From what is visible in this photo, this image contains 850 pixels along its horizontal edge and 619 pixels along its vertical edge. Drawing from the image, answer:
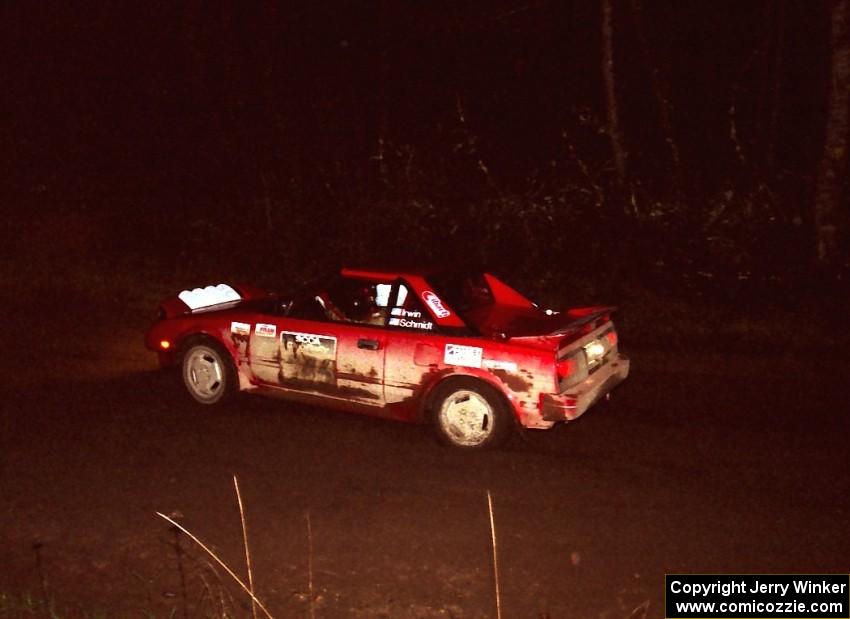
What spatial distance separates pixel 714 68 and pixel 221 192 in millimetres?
12347

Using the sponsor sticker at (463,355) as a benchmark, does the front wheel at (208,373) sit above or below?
below

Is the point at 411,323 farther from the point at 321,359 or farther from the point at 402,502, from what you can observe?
the point at 402,502

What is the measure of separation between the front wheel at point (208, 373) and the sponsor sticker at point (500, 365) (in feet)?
7.77

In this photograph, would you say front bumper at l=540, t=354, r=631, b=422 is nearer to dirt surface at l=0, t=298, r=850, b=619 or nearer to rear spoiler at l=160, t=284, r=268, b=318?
dirt surface at l=0, t=298, r=850, b=619

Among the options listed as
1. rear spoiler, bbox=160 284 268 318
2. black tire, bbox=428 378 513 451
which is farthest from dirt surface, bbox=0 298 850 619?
rear spoiler, bbox=160 284 268 318

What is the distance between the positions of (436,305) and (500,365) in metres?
0.69

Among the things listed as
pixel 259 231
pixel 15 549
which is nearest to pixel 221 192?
pixel 259 231

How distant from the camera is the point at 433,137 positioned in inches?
771

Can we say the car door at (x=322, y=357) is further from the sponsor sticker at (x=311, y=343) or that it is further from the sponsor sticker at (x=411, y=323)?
the sponsor sticker at (x=411, y=323)

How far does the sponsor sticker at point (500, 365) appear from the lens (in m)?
6.86

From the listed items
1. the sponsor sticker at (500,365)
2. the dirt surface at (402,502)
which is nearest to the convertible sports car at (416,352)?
the sponsor sticker at (500,365)

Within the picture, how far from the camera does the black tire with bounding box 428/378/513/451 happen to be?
7016mm

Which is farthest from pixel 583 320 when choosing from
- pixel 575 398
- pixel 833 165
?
pixel 833 165

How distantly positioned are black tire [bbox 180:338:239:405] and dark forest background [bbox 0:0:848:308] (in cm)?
619
